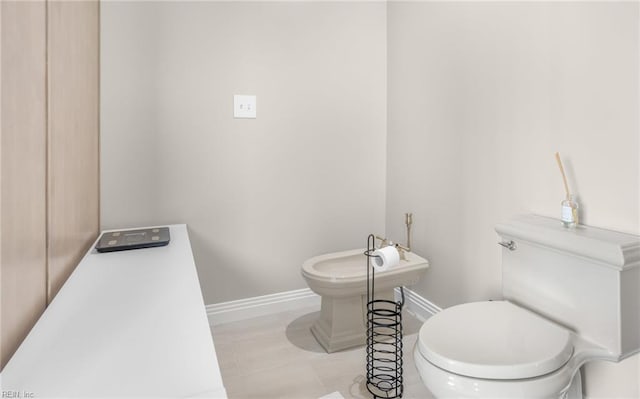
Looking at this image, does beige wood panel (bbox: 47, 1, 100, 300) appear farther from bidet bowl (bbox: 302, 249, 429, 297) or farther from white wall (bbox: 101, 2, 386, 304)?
bidet bowl (bbox: 302, 249, 429, 297)

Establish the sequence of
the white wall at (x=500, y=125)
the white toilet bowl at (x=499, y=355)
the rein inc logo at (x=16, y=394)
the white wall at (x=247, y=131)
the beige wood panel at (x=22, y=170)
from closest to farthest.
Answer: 1. the rein inc logo at (x=16, y=394)
2. the beige wood panel at (x=22, y=170)
3. the white toilet bowl at (x=499, y=355)
4. the white wall at (x=500, y=125)
5. the white wall at (x=247, y=131)

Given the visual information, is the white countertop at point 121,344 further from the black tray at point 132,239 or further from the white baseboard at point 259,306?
the white baseboard at point 259,306

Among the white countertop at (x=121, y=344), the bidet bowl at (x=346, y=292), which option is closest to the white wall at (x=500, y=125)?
the bidet bowl at (x=346, y=292)

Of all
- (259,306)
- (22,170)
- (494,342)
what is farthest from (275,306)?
(22,170)

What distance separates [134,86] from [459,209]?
5.89ft

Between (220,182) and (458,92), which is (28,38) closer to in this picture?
(220,182)

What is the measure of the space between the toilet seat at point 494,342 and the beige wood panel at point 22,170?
104 cm

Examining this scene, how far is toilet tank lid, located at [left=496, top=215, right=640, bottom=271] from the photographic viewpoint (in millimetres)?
1036

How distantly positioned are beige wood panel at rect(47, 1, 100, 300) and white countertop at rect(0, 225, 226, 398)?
167 mm

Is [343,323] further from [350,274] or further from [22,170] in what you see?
[22,170]

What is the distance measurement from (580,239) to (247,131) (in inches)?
64.9

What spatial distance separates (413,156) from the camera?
2.16 m

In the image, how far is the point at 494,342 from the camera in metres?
1.07

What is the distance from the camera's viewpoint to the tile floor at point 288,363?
1.52 meters
